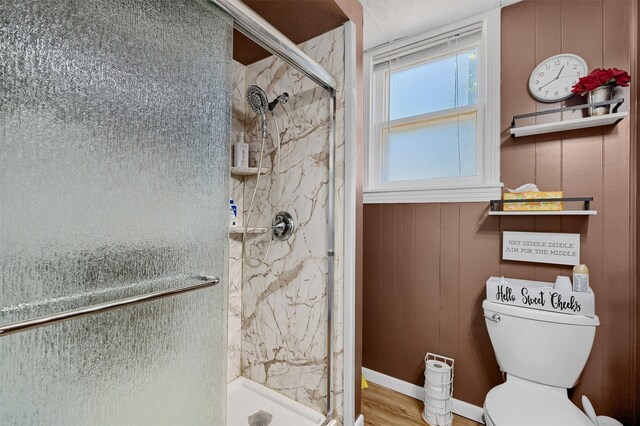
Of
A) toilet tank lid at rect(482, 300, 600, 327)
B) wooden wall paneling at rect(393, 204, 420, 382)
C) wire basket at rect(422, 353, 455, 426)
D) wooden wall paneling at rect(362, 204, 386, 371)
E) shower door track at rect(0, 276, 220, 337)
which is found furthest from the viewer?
wooden wall paneling at rect(362, 204, 386, 371)

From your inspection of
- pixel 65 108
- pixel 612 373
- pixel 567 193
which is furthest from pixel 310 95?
pixel 612 373

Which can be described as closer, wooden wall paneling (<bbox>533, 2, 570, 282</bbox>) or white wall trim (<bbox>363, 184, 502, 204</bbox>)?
wooden wall paneling (<bbox>533, 2, 570, 282</bbox>)

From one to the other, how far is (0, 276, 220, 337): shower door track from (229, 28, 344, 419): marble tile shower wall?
2.54ft

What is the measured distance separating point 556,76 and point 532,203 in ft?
2.12

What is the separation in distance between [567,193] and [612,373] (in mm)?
839

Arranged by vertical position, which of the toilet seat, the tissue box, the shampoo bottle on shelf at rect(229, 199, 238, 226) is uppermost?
the tissue box

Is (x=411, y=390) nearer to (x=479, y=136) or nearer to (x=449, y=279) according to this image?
(x=449, y=279)

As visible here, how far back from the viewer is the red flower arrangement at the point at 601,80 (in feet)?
4.18

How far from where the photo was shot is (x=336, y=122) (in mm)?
1472

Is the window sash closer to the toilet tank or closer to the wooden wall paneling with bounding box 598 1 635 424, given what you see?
the wooden wall paneling with bounding box 598 1 635 424

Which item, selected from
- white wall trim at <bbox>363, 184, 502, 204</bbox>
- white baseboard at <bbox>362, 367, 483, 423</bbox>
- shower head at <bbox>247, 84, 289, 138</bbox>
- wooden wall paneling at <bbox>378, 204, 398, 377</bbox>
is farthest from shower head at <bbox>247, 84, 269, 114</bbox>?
white baseboard at <bbox>362, 367, 483, 423</bbox>

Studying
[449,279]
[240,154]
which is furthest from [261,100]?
[449,279]

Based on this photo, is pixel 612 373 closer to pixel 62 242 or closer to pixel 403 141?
pixel 403 141

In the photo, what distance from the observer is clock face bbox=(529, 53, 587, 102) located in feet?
→ 4.68
